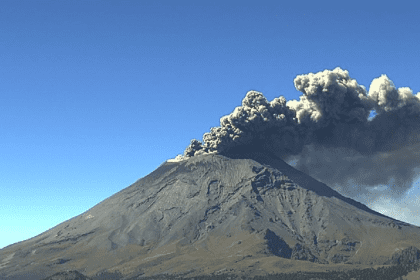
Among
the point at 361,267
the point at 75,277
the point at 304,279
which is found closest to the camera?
the point at 75,277

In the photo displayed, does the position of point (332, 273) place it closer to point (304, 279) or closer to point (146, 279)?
point (304, 279)

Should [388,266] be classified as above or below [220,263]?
below

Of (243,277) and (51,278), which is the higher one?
(51,278)

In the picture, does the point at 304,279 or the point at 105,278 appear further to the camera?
the point at 105,278

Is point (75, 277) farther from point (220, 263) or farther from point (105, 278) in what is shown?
point (220, 263)

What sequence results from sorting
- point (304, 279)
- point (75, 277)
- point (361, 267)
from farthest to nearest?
1. point (361, 267)
2. point (304, 279)
3. point (75, 277)

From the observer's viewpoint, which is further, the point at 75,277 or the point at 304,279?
the point at 304,279

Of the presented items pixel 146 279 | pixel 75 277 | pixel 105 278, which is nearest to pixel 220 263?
pixel 146 279

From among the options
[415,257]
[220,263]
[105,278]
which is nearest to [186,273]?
[220,263]
